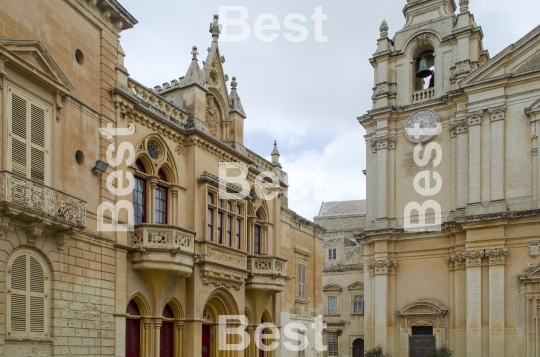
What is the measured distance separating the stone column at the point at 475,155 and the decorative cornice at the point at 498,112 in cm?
46

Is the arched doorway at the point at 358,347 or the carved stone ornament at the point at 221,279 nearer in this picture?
the carved stone ornament at the point at 221,279

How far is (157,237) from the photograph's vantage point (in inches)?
715

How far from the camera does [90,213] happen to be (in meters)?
16.4

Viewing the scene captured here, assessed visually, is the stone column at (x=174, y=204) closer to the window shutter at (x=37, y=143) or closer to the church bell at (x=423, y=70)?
the window shutter at (x=37, y=143)

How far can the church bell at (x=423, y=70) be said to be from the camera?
33.3m

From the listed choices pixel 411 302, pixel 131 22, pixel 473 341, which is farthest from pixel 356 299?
pixel 131 22

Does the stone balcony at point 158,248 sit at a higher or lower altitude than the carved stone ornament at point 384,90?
lower

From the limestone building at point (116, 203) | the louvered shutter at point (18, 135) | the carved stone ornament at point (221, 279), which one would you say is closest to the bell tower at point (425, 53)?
the limestone building at point (116, 203)

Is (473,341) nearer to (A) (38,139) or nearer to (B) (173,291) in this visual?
(B) (173,291)

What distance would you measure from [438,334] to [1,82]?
23424 millimetres

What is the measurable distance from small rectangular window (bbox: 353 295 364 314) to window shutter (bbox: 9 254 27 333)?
3501 cm

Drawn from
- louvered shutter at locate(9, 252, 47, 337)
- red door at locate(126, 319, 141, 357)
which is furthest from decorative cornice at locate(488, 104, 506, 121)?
louvered shutter at locate(9, 252, 47, 337)

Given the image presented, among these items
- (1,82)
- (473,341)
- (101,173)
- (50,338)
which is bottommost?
(473,341)

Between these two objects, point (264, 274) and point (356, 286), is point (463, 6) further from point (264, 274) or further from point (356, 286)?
point (356, 286)
